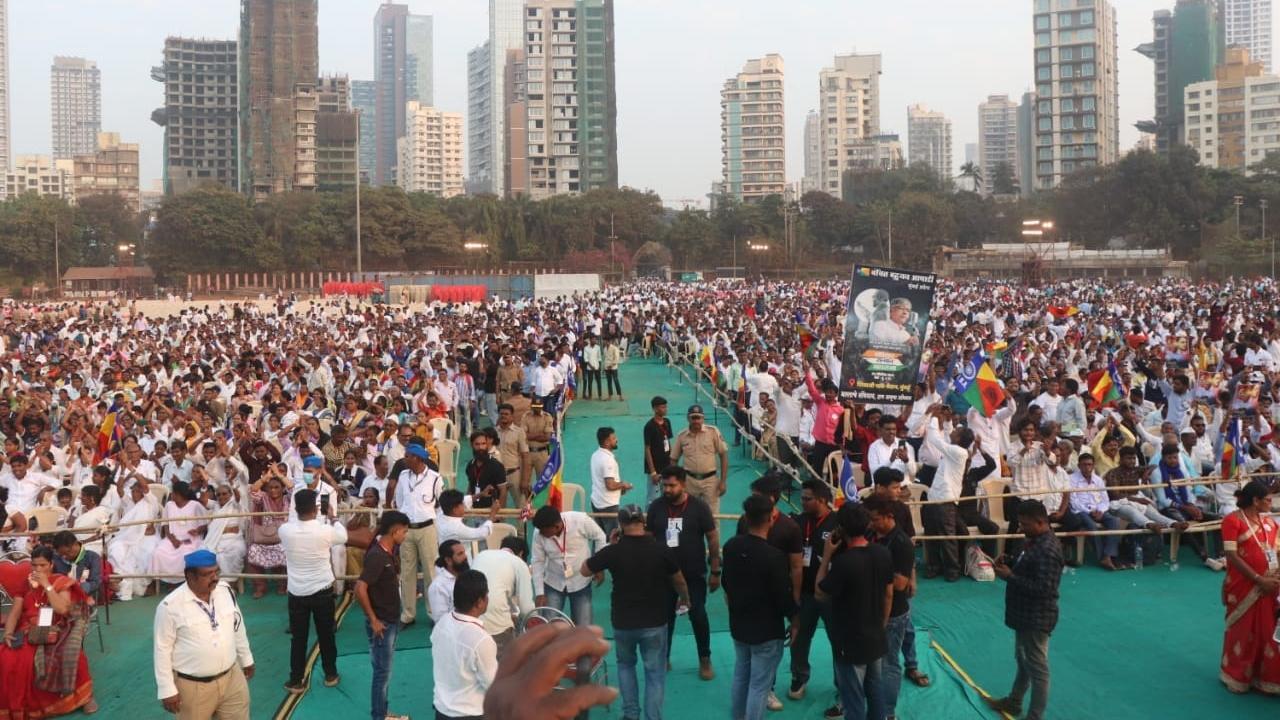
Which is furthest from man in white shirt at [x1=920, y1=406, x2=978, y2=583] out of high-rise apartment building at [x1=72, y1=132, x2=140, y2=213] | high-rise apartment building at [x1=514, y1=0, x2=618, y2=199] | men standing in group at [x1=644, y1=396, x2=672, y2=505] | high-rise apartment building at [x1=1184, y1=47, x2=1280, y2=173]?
high-rise apartment building at [x1=72, y1=132, x2=140, y2=213]

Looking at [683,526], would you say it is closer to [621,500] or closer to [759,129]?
[621,500]

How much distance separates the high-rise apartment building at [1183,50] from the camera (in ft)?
510

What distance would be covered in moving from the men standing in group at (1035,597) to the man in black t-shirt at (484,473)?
15.0 feet

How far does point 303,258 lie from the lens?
262 ft

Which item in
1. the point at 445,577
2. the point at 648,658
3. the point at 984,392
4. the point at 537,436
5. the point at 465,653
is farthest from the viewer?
the point at 537,436

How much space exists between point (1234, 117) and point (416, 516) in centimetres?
14640

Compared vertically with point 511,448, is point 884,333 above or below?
above

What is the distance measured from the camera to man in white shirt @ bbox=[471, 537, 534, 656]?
6.24m

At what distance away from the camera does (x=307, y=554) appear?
7.05 metres

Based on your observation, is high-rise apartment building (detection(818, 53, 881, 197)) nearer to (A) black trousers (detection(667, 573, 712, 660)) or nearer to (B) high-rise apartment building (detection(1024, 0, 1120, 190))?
(B) high-rise apartment building (detection(1024, 0, 1120, 190))

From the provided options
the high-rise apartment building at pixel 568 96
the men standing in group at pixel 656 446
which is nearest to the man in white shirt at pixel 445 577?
the men standing in group at pixel 656 446

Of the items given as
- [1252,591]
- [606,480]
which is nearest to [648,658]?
[606,480]

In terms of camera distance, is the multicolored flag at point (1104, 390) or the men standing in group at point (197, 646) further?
the multicolored flag at point (1104, 390)

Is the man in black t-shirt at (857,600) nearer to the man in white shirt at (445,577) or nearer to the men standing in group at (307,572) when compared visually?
the man in white shirt at (445,577)
